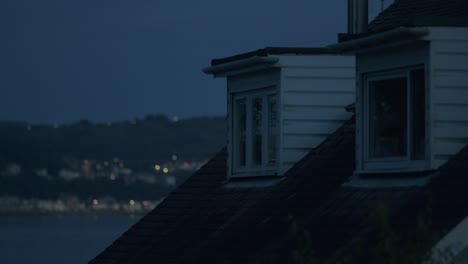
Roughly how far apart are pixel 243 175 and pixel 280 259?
4.61 metres

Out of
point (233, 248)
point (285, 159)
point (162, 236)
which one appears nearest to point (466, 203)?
point (233, 248)

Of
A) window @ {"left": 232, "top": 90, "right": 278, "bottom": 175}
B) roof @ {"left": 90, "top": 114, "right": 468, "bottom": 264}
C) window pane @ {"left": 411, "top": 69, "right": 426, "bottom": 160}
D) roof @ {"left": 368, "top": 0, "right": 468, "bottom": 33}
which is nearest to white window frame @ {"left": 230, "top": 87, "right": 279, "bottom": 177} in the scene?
→ window @ {"left": 232, "top": 90, "right": 278, "bottom": 175}

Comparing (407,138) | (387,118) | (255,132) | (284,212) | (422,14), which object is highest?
(422,14)

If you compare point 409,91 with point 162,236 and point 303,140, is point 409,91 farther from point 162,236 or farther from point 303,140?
point 162,236

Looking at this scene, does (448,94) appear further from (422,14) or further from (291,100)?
(291,100)

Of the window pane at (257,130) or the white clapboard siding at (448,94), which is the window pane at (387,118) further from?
the window pane at (257,130)

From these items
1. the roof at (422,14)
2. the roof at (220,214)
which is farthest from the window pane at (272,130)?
the roof at (422,14)

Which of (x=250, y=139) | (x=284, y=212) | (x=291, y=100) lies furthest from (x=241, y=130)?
→ (x=284, y=212)

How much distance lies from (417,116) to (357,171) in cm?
129

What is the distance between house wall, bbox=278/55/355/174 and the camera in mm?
21594

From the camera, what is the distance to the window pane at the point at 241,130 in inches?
894

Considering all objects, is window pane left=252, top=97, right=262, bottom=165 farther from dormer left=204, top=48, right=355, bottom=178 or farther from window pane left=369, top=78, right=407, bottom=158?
window pane left=369, top=78, right=407, bottom=158

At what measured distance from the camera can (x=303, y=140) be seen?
2172 centimetres

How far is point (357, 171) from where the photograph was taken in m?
18.6
